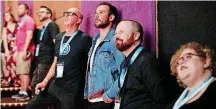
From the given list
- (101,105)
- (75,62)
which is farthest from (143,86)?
(75,62)

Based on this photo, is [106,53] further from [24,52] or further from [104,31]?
[24,52]

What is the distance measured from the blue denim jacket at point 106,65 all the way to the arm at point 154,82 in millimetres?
554

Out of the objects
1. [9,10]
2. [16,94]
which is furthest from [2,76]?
[9,10]

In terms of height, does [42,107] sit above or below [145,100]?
below

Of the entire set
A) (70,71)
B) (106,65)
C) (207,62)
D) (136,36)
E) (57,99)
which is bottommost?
(57,99)

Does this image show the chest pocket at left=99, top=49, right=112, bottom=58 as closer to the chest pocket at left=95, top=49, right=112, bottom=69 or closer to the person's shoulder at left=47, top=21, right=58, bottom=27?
the chest pocket at left=95, top=49, right=112, bottom=69

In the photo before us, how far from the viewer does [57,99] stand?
3.46 m

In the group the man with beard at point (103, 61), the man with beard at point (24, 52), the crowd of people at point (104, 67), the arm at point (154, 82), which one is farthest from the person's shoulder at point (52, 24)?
the arm at point (154, 82)

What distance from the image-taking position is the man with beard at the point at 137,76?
2.31 meters

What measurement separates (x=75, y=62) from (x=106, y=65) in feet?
1.83

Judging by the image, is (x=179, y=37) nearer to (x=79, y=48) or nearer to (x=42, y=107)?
(x=79, y=48)

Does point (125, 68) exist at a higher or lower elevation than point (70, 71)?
higher

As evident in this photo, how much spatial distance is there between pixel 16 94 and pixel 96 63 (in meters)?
2.29

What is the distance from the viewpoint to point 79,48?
11.2ft
